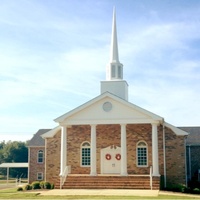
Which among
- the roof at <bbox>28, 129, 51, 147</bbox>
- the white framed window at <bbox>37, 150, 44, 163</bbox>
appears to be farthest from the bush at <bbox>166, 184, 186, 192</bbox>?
the roof at <bbox>28, 129, 51, 147</bbox>

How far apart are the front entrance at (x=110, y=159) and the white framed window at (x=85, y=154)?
1.30 m

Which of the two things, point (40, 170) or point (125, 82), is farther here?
point (40, 170)

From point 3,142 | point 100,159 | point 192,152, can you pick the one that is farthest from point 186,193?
point 3,142

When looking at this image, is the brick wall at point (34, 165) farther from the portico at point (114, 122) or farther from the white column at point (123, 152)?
the white column at point (123, 152)

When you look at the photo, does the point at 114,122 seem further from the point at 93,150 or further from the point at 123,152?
the point at 93,150

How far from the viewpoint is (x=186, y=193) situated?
29.7m

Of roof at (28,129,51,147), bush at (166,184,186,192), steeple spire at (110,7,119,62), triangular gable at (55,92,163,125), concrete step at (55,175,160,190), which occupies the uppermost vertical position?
steeple spire at (110,7,119,62)

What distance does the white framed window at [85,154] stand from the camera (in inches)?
1462

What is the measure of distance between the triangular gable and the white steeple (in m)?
4.32

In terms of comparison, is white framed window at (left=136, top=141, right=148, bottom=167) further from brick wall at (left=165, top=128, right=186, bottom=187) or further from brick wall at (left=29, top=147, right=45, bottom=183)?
brick wall at (left=29, top=147, right=45, bottom=183)

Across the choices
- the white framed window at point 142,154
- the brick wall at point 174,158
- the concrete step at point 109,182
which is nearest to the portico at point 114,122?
the concrete step at point 109,182

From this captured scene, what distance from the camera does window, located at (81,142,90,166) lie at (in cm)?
3716

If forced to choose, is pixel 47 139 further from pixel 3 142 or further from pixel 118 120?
pixel 3 142

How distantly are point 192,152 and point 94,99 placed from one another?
13.8 m
